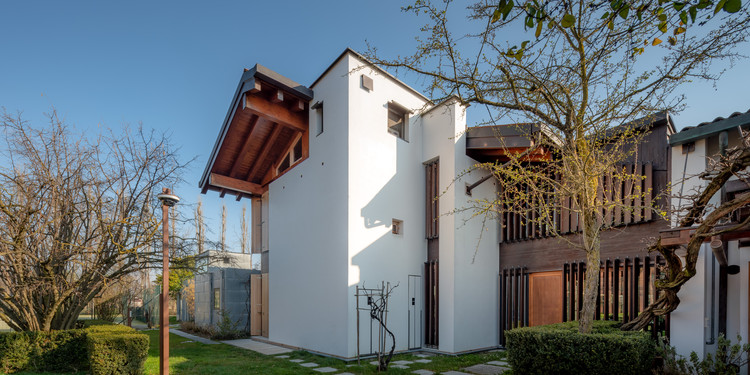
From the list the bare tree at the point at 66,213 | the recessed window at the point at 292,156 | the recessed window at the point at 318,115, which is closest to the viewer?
the bare tree at the point at 66,213

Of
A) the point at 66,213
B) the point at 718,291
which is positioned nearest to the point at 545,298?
the point at 718,291

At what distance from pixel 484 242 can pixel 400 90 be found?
4.21 metres

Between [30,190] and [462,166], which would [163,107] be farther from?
[462,166]

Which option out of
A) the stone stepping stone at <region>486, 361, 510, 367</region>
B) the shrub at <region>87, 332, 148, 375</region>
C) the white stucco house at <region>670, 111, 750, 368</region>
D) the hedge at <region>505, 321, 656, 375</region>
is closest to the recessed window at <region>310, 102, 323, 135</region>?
the shrub at <region>87, 332, 148, 375</region>

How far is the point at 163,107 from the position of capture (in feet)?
33.1

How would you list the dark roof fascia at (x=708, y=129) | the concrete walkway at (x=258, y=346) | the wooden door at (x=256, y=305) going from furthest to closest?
the wooden door at (x=256, y=305) < the concrete walkway at (x=258, y=346) < the dark roof fascia at (x=708, y=129)

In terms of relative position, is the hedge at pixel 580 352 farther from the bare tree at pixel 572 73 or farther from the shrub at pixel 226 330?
the shrub at pixel 226 330

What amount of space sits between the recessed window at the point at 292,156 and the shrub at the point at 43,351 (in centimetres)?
598

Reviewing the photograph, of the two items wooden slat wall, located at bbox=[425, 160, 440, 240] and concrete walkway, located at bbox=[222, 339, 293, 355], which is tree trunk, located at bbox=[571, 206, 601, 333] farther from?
concrete walkway, located at bbox=[222, 339, 293, 355]

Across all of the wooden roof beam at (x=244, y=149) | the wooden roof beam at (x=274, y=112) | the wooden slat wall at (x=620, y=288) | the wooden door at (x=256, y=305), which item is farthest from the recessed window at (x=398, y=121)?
the wooden door at (x=256, y=305)

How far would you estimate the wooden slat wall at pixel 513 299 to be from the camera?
9156 mm

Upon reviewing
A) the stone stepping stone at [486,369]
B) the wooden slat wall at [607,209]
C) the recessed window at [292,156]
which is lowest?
the stone stepping stone at [486,369]

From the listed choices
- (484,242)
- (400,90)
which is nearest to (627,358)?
(484,242)

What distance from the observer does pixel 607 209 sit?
230 inches
